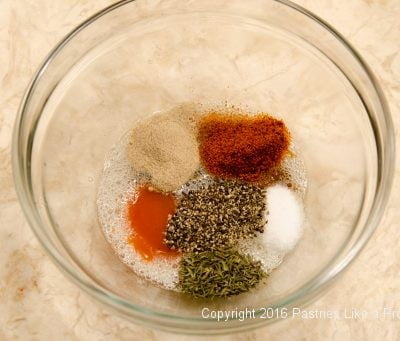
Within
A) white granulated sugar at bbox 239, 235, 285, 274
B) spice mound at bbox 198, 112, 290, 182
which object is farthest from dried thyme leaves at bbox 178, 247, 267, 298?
spice mound at bbox 198, 112, 290, 182

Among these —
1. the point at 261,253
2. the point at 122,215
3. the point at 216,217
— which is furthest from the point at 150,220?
the point at 261,253

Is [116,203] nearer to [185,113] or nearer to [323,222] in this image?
[185,113]

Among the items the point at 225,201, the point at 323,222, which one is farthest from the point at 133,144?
the point at 323,222

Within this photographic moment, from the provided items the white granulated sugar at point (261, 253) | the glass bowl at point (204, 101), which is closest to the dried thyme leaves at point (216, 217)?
the white granulated sugar at point (261, 253)

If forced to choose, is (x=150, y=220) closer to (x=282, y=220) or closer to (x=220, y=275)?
(x=220, y=275)

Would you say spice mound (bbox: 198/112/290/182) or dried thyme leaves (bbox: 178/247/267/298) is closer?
dried thyme leaves (bbox: 178/247/267/298)

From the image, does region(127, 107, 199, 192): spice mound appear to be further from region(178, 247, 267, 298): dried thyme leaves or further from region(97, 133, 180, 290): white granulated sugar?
region(178, 247, 267, 298): dried thyme leaves

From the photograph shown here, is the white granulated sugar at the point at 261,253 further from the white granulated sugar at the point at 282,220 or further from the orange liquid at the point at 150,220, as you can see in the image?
the orange liquid at the point at 150,220
